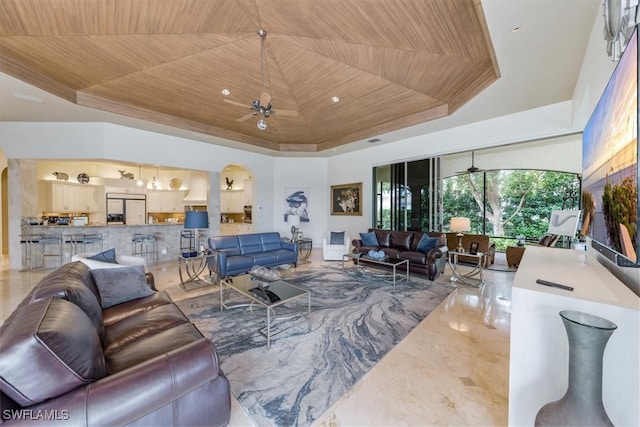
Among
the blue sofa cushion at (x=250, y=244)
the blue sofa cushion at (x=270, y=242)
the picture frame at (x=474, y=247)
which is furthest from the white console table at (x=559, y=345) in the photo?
the blue sofa cushion at (x=270, y=242)

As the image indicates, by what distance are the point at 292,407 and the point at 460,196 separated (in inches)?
319

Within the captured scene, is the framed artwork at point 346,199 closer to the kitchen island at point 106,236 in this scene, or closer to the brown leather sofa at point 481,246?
the brown leather sofa at point 481,246

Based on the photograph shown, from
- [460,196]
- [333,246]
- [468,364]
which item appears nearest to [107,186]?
[333,246]

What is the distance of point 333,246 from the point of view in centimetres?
634

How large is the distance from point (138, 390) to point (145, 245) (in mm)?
6328

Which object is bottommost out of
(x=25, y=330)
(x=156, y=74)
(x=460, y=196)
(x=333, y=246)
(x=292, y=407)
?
(x=292, y=407)

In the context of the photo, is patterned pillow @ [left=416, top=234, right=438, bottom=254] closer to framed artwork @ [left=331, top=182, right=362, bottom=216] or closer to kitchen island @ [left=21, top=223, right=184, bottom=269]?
framed artwork @ [left=331, top=182, right=362, bottom=216]

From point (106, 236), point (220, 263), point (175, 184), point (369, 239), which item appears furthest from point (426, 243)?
point (175, 184)

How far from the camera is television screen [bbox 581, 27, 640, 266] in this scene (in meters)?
1.14

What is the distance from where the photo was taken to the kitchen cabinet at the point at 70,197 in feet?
22.1

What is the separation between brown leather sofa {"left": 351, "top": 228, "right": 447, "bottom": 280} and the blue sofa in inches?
67.8

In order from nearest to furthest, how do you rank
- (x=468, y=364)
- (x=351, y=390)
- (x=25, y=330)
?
1. (x=25, y=330)
2. (x=351, y=390)
3. (x=468, y=364)

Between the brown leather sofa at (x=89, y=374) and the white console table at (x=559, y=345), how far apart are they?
167 centimetres

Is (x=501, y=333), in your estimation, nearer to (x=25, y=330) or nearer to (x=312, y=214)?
(x=25, y=330)
